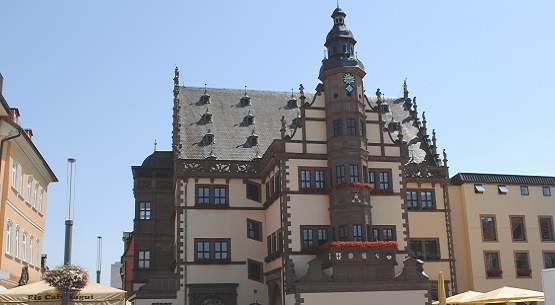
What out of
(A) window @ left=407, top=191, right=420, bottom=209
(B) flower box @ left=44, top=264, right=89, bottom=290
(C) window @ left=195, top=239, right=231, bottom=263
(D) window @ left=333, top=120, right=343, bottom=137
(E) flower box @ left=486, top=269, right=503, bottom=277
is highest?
(D) window @ left=333, top=120, right=343, bottom=137

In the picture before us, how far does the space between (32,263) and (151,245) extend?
41.5 ft

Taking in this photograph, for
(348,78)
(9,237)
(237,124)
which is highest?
(348,78)

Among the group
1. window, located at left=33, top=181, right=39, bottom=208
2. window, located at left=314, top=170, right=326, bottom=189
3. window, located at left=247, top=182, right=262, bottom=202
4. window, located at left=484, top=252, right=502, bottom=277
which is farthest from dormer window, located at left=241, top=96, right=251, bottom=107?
window, located at left=484, top=252, right=502, bottom=277

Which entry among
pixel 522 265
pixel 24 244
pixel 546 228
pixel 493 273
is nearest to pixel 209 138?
pixel 24 244

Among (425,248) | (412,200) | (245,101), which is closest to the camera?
(425,248)

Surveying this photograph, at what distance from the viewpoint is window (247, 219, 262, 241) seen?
4566 cm

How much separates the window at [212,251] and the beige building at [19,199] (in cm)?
1014

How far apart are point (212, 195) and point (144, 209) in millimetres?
7635

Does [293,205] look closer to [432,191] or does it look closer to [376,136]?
[376,136]

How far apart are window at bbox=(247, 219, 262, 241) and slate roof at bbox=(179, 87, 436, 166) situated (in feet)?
16.0

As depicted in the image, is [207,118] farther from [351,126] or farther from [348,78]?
[351,126]

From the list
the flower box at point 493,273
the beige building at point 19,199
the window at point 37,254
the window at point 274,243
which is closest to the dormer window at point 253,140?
the window at point 274,243

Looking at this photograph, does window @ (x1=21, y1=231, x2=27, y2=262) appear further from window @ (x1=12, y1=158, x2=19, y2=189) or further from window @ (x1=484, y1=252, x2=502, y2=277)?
window @ (x1=484, y1=252, x2=502, y2=277)

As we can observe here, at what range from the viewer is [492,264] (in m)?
49.0
